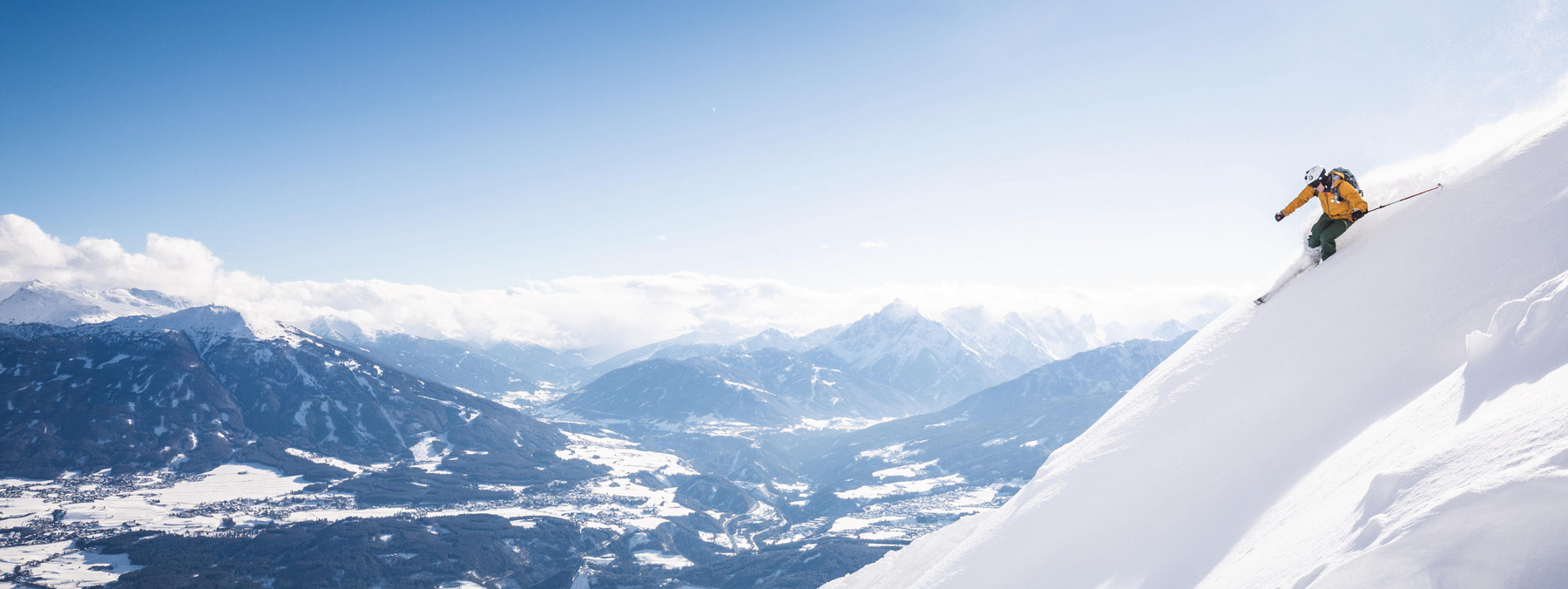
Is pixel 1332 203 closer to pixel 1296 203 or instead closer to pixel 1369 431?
pixel 1296 203

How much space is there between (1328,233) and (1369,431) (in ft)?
24.7

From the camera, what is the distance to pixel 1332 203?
13.9m

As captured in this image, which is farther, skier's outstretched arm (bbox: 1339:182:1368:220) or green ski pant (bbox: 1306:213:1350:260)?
green ski pant (bbox: 1306:213:1350:260)

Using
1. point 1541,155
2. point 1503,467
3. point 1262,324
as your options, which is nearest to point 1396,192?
point 1541,155

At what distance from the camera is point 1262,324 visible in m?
13.6

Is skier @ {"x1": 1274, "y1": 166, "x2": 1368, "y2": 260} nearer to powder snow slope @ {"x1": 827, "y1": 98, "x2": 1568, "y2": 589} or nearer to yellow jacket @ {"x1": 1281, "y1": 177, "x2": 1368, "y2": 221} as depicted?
yellow jacket @ {"x1": 1281, "y1": 177, "x2": 1368, "y2": 221}

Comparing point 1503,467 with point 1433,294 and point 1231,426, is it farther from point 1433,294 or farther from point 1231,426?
point 1433,294

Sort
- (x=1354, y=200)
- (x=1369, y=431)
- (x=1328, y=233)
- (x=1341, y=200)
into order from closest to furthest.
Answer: (x=1369, y=431), (x=1354, y=200), (x=1341, y=200), (x=1328, y=233)

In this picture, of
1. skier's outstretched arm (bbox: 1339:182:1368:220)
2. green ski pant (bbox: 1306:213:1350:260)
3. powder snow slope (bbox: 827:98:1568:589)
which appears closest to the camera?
powder snow slope (bbox: 827:98:1568:589)

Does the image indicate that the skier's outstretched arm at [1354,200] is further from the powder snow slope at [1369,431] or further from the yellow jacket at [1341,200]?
the powder snow slope at [1369,431]

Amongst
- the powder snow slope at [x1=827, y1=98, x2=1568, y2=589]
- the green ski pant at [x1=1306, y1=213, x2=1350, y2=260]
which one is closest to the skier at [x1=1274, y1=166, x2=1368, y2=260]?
the green ski pant at [x1=1306, y1=213, x2=1350, y2=260]

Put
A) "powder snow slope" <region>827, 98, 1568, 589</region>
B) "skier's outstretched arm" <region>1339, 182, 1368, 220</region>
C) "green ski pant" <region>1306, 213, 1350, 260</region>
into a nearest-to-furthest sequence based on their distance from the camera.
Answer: "powder snow slope" <region>827, 98, 1568, 589</region> → "skier's outstretched arm" <region>1339, 182, 1368, 220</region> → "green ski pant" <region>1306, 213, 1350, 260</region>

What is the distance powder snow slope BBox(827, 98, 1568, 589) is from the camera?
17.1 feet

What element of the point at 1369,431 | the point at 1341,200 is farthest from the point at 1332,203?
the point at 1369,431
